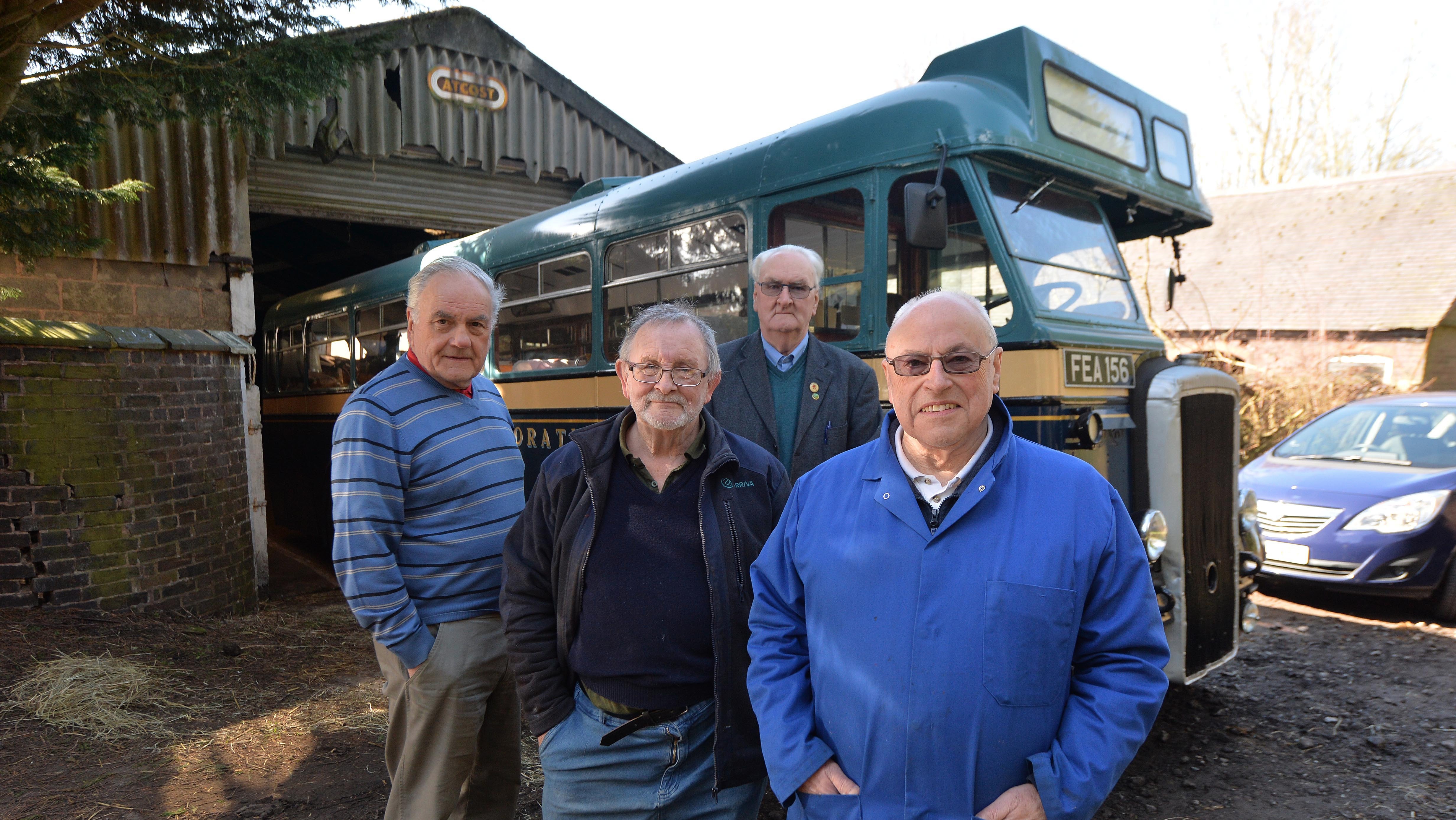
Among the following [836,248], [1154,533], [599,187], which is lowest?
[1154,533]

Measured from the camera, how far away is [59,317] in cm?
620

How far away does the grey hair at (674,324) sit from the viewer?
7.25ft

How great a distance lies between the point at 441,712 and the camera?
2344mm

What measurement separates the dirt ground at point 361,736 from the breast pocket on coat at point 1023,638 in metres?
2.38

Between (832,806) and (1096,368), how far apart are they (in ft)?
9.26

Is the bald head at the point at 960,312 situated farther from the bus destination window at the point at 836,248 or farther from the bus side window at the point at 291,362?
the bus side window at the point at 291,362

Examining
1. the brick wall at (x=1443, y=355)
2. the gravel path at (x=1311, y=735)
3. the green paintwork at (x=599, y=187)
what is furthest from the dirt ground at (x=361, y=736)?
the brick wall at (x=1443, y=355)

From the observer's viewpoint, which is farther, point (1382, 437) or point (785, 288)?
point (1382, 437)

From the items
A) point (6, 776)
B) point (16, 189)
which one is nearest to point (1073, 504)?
point (6, 776)

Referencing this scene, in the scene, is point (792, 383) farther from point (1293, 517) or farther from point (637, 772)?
point (1293, 517)

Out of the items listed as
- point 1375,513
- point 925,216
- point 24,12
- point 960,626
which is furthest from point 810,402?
point 1375,513

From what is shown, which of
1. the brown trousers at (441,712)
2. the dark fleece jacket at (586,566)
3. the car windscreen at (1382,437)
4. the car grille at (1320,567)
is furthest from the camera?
the car windscreen at (1382,437)

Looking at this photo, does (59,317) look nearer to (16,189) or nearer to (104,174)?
(104,174)

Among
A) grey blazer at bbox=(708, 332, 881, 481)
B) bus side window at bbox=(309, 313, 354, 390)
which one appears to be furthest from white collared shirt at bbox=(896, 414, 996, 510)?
bus side window at bbox=(309, 313, 354, 390)
